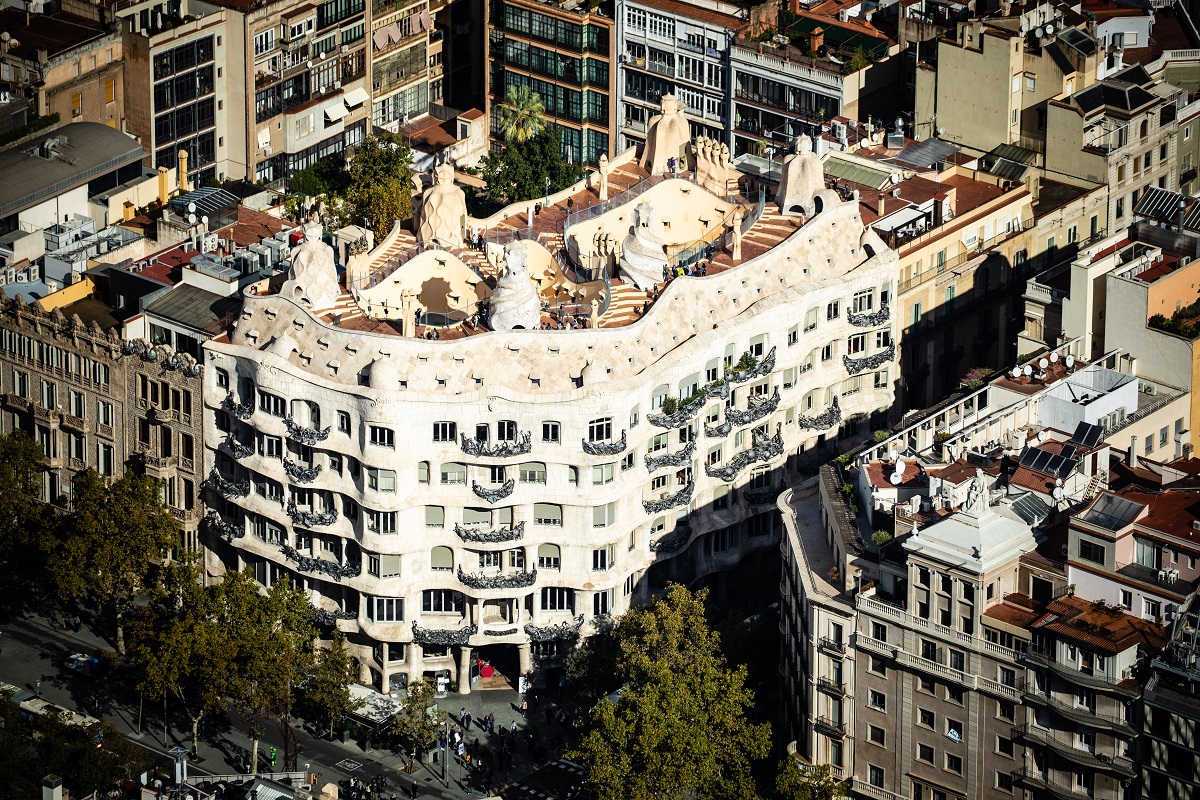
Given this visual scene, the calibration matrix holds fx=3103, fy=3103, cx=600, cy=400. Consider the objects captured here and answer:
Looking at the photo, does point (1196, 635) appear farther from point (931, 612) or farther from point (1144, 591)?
point (931, 612)

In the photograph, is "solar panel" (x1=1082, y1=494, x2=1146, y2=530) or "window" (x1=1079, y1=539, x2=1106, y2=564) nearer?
"window" (x1=1079, y1=539, x2=1106, y2=564)

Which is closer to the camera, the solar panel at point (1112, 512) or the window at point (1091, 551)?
the window at point (1091, 551)

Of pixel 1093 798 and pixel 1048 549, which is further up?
pixel 1048 549

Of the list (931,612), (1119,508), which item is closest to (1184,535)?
(1119,508)

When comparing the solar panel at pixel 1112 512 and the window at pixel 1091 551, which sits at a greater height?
the solar panel at pixel 1112 512

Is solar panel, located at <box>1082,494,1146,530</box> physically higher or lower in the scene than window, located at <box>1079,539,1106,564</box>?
higher
